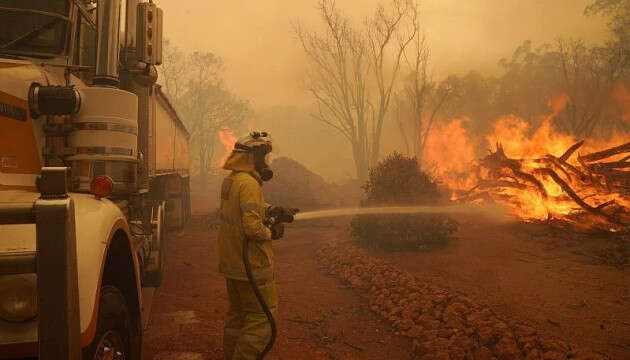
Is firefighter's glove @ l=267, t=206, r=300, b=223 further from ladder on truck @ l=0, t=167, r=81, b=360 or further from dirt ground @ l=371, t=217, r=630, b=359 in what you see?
dirt ground @ l=371, t=217, r=630, b=359

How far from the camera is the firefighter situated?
3625 millimetres

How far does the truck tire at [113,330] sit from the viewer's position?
8.14 feet

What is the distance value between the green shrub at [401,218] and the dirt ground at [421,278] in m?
0.31

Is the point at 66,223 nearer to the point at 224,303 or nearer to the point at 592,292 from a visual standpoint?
the point at 224,303

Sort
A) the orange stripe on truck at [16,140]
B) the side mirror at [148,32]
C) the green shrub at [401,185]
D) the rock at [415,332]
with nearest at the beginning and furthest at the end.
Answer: the orange stripe on truck at [16,140]
the side mirror at [148,32]
the rock at [415,332]
the green shrub at [401,185]

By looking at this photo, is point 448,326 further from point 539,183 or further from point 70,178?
point 539,183

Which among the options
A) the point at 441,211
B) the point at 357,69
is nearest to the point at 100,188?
the point at 441,211

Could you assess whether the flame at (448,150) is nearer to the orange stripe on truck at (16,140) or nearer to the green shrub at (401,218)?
the green shrub at (401,218)

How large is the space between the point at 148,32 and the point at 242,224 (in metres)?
2.02

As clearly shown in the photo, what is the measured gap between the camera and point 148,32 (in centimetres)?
390

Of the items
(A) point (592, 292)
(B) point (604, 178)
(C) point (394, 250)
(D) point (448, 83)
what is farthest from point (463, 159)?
(A) point (592, 292)

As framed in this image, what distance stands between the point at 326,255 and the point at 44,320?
7.71 m

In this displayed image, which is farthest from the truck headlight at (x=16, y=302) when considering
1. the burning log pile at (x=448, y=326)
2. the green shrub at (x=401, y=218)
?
the green shrub at (x=401, y=218)

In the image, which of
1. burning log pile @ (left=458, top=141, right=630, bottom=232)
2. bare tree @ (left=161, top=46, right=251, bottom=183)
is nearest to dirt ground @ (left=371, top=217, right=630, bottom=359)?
burning log pile @ (left=458, top=141, right=630, bottom=232)
